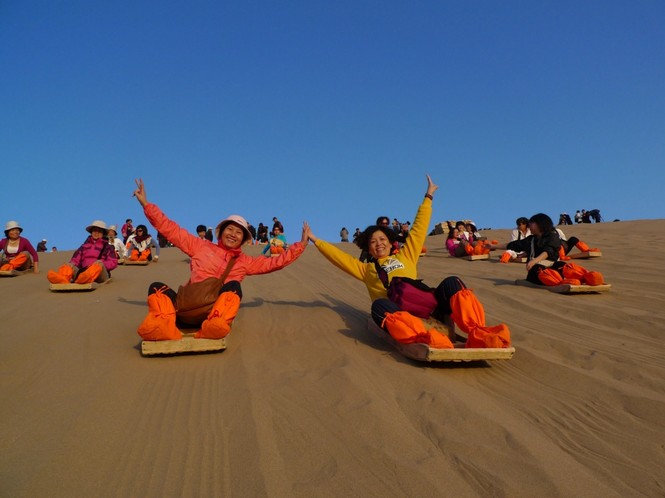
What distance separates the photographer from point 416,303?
4922 millimetres

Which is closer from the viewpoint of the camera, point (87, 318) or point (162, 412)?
point (162, 412)

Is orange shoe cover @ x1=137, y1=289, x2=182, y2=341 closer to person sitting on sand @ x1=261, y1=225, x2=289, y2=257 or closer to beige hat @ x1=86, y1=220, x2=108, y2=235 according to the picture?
beige hat @ x1=86, y1=220, x2=108, y2=235

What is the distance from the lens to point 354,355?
14.7 ft

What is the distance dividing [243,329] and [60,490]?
332 cm

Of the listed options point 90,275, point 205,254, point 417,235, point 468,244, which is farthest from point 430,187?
point 468,244

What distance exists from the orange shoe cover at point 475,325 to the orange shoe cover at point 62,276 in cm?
771

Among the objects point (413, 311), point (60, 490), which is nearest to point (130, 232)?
point (413, 311)

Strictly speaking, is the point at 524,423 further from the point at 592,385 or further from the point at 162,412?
the point at 162,412

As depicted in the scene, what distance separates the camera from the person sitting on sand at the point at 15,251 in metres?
11.2

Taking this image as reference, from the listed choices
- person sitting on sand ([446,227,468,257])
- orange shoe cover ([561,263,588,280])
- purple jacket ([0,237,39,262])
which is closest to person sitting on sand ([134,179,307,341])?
orange shoe cover ([561,263,588,280])

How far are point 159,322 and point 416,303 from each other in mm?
2535

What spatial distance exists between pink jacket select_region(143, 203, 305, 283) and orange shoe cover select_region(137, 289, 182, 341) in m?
0.79

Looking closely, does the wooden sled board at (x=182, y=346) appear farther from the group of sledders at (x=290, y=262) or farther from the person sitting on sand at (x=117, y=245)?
the person sitting on sand at (x=117, y=245)

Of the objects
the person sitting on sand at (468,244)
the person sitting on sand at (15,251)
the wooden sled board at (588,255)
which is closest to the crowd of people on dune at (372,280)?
the wooden sled board at (588,255)
